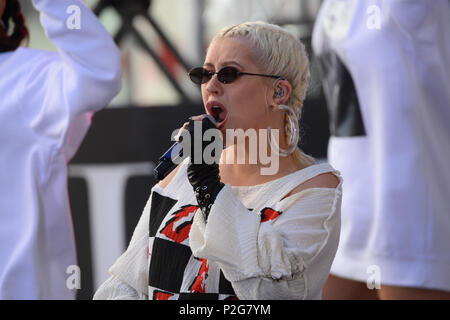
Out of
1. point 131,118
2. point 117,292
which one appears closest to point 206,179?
point 117,292

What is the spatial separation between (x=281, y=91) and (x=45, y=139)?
0.85m

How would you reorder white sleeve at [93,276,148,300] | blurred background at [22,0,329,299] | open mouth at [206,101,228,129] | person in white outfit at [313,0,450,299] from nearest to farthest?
open mouth at [206,101,228,129]
white sleeve at [93,276,148,300]
person in white outfit at [313,0,450,299]
blurred background at [22,0,329,299]

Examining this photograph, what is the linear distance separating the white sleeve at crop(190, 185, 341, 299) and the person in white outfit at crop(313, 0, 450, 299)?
0.64 metres

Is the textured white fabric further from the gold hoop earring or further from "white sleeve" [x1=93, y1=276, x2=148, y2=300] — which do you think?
"white sleeve" [x1=93, y1=276, x2=148, y2=300]

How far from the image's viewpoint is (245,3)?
2.89 meters

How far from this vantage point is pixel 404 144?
1888 millimetres

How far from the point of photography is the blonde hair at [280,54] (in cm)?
138

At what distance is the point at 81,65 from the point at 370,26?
85 centimetres

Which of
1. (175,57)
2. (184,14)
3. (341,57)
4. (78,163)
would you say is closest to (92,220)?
(78,163)

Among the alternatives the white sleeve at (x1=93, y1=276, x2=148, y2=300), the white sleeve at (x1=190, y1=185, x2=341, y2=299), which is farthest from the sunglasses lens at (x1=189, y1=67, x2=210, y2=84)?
the white sleeve at (x1=93, y1=276, x2=148, y2=300)

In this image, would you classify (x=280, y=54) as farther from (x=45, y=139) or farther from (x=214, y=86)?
(x=45, y=139)

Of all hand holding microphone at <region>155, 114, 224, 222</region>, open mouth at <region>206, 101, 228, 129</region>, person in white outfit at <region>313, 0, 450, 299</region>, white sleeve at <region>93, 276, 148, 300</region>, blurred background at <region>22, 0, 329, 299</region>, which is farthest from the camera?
blurred background at <region>22, 0, 329, 299</region>

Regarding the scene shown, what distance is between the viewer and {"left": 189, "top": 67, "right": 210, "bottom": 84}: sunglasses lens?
1381 mm

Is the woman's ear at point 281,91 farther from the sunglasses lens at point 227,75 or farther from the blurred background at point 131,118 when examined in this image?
the blurred background at point 131,118
